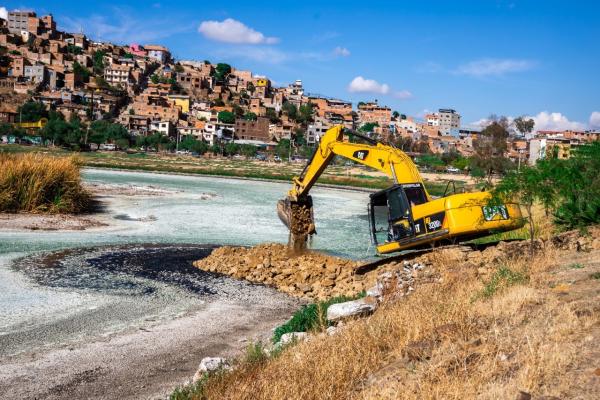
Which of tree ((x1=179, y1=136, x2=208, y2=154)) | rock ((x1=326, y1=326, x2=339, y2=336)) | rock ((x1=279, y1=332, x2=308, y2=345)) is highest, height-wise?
tree ((x1=179, y1=136, x2=208, y2=154))

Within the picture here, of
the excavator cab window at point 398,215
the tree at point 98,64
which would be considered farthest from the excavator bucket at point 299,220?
the tree at point 98,64

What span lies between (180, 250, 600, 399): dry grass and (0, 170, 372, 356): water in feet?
16.0

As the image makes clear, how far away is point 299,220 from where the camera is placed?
18.8 meters

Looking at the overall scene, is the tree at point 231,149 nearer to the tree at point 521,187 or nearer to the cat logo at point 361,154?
the cat logo at point 361,154

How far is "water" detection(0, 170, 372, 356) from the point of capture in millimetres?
11227

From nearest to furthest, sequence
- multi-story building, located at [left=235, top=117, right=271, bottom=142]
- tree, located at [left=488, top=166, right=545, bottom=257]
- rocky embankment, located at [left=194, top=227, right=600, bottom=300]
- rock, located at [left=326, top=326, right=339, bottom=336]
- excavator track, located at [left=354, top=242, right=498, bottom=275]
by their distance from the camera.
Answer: rock, located at [left=326, top=326, right=339, bottom=336]
tree, located at [left=488, top=166, right=545, bottom=257]
rocky embankment, located at [left=194, top=227, right=600, bottom=300]
excavator track, located at [left=354, top=242, right=498, bottom=275]
multi-story building, located at [left=235, top=117, right=271, bottom=142]

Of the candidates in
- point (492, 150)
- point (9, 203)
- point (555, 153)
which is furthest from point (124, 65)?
point (555, 153)

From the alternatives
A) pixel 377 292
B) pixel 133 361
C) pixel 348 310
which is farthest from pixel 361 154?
pixel 133 361

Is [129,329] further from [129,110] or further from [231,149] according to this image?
[129,110]

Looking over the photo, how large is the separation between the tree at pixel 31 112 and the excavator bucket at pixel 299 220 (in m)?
127

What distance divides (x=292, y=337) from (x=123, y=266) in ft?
30.0

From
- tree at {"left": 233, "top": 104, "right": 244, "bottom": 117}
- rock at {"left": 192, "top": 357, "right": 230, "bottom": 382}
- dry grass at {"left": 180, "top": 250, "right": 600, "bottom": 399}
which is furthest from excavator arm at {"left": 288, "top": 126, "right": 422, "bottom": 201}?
tree at {"left": 233, "top": 104, "right": 244, "bottom": 117}

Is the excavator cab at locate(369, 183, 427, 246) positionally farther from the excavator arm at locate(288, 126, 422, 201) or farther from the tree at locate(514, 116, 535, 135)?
the tree at locate(514, 116, 535, 135)

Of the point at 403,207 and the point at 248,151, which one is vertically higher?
the point at 248,151
